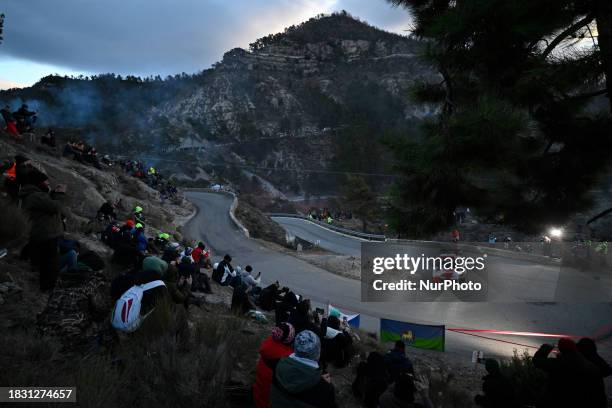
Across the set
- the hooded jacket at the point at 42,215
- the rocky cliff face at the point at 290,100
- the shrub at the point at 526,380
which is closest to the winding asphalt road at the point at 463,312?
the shrub at the point at 526,380

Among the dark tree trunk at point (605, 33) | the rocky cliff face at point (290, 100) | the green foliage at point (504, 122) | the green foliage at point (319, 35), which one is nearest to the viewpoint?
the dark tree trunk at point (605, 33)

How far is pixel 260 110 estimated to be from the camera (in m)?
127

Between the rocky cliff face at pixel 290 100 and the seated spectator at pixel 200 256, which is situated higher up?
the rocky cliff face at pixel 290 100

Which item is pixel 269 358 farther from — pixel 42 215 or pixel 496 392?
pixel 42 215

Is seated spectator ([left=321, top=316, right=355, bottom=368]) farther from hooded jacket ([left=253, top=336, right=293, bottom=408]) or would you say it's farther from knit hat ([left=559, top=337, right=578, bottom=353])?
knit hat ([left=559, top=337, right=578, bottom=353])

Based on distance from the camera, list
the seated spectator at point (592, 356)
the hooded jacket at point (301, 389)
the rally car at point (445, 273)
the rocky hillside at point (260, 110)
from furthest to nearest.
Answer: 1. the rocky hillside at point (260, 110)
2. the rally car at point (445, 273)
3. the seated spectator at point (592, 356)
4. the hooded jacket at point (301, 389)

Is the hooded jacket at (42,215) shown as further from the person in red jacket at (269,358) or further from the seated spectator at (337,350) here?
the seated spectator at (337,350)

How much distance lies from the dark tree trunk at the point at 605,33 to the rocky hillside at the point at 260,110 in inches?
3198

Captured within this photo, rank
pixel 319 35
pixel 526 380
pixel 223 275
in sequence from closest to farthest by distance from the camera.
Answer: pixel 526 380, pixel 223 275, pixel 319 35

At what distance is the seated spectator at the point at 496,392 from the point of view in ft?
16.6

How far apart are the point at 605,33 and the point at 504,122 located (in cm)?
152

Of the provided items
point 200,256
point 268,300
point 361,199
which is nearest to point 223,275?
point 200,256

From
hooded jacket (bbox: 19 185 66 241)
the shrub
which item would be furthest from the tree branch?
hooded jacket (bbox: 19 185 66 241)

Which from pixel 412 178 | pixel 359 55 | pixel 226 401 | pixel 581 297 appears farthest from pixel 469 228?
pixel 359 55
